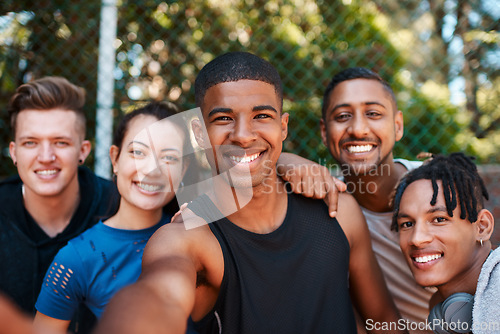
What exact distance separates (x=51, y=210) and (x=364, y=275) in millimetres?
2003

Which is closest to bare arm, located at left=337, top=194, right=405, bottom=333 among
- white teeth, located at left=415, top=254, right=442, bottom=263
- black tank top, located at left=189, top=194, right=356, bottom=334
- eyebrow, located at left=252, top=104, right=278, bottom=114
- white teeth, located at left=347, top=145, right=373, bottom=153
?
black tank top, located at left=189, top=194, right=356, bottom=334

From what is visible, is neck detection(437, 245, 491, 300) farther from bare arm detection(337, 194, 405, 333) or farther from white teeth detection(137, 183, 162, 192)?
white teeth detection(137, 183, 162, 192)

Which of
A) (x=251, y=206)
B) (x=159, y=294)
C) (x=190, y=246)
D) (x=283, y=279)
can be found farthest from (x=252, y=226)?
(x=159, y=294)

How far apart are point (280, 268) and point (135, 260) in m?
0.86

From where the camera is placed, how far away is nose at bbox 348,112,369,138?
2.61m

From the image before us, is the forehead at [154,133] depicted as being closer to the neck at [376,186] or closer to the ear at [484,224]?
the neck at [376,186]

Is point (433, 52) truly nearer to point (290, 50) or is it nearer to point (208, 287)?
point (290, 50)

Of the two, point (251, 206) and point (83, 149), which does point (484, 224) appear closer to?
point (251, 206)

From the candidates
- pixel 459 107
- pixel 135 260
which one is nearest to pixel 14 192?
pixel 135 260

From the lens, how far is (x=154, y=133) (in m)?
2.50

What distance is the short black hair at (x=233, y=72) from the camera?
6.55 ft

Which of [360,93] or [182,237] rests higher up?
[360,93]

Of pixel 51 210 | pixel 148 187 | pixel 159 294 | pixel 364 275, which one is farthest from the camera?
pixel 51 210

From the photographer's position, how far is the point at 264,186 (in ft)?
6.80
